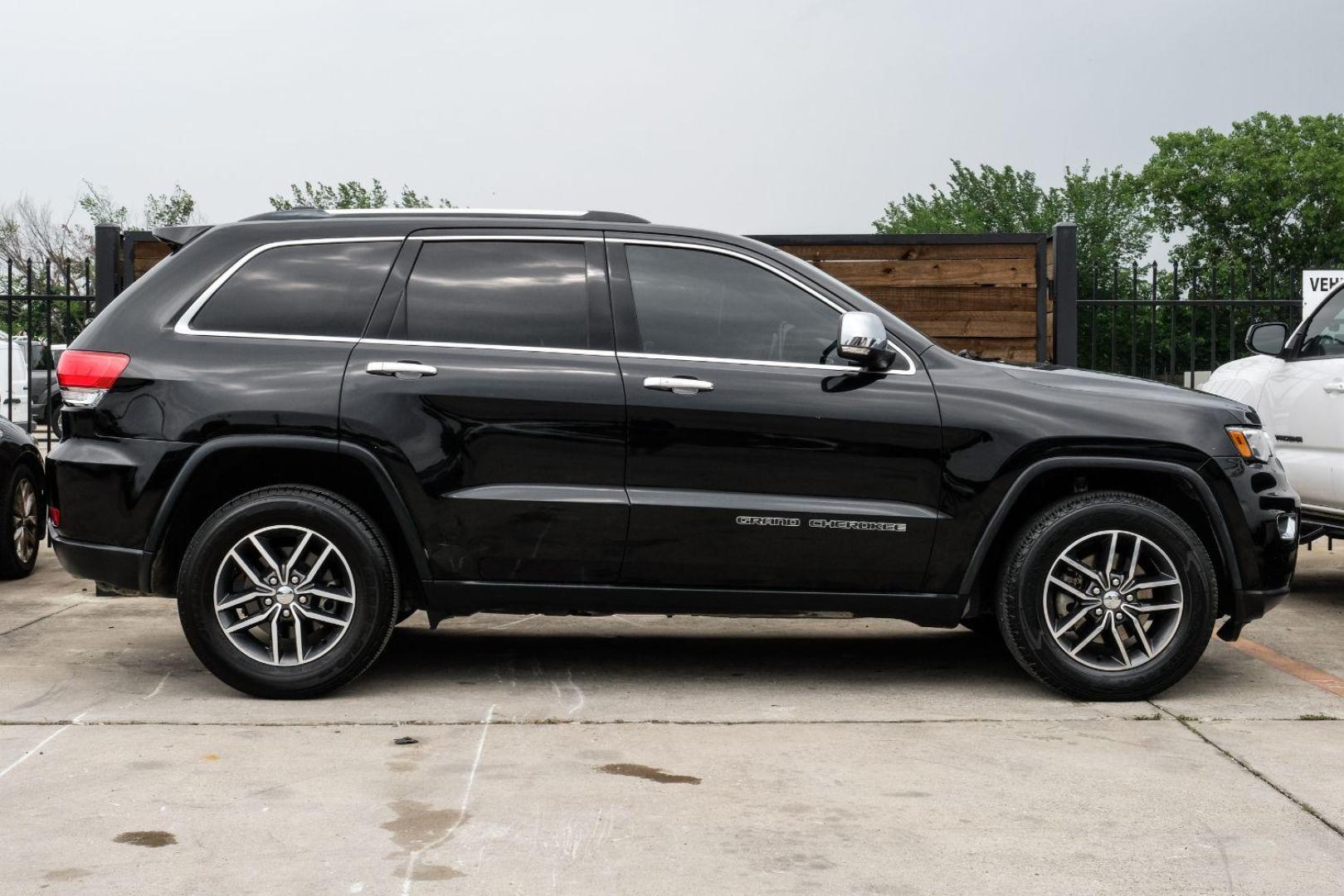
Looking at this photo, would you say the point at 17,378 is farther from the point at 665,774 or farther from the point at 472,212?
the point at 665,774

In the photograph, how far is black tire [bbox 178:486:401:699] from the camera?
5.56 m

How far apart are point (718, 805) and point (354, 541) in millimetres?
1973

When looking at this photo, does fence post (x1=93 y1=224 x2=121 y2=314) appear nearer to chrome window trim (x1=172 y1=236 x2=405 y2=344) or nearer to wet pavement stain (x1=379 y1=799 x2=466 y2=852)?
chrome window trim (x1=172 y1=236 x2=405 y2=344)

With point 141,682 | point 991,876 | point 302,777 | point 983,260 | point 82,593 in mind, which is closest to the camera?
point 991,876

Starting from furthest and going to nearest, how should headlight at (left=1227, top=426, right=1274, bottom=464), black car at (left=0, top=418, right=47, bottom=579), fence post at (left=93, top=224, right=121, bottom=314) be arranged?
black car at (left=0, top=418, right=47, bottom=579) → fence post at (left=93, top=224, right=121, bottom=314) → headlight at (left=1227, top=426, right=1274, bottom=464)

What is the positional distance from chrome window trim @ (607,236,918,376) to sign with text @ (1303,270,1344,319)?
21.6ft

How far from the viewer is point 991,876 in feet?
12.2

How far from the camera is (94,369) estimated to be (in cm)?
567

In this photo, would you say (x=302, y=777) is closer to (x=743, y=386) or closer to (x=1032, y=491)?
(x=743, y=386)

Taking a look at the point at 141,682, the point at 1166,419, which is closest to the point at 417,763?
the point at 141,682

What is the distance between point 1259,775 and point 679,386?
2.45 m

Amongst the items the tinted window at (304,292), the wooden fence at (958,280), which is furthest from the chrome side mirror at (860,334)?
the wooden fence at (958,280)

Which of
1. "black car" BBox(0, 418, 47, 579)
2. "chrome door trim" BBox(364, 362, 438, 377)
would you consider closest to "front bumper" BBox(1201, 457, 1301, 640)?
"chrome door trim" BBox(364, 362, 438, 377)

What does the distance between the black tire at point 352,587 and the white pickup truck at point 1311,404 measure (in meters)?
4.93
